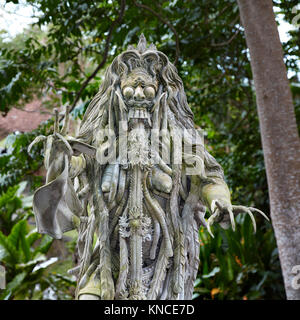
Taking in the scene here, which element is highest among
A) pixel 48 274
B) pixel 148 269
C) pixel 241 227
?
pixel 241 227

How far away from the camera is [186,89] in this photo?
6051 millimetres

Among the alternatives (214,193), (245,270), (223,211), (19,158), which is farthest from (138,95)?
(245,270)

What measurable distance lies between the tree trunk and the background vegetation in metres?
1.10

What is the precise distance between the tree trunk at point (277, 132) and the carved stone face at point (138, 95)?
193cm

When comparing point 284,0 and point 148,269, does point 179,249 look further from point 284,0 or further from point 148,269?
point 284,0

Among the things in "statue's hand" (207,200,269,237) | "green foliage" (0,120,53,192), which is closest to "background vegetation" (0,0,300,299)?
"green foliage" (0,120,53,192)

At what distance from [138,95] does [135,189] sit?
55 cm

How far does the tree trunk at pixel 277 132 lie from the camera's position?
381 cm

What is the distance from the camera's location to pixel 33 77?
17.5ft

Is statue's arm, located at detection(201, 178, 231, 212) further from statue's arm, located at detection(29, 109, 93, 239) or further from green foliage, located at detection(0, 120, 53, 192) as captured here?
green foliage, located at detection(0, 120, 53, 192)

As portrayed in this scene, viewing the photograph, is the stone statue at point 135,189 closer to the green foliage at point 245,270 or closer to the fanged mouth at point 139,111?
the fanged mouth at point 139,111

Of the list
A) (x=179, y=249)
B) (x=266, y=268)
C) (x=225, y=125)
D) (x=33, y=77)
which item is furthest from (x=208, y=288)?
(x=179, y=249)

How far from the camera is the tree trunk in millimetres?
3811
